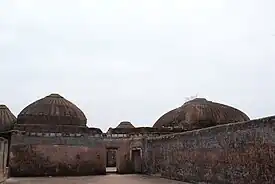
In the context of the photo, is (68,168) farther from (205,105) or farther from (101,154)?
(205,105)

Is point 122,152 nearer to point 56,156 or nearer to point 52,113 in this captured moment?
point 56,156

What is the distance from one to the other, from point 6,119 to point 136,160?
41.6 feet

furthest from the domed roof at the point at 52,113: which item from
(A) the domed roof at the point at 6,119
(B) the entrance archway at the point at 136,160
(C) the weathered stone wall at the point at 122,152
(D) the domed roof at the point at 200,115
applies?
(D) the domed roof at the point at 200,115

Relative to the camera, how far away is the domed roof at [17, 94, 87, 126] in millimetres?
25500

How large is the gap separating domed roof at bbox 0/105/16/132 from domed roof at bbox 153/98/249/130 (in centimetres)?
1193

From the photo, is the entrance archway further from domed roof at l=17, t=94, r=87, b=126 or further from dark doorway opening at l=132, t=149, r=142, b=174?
domed roof at l=17, t=94, r=87, b=126

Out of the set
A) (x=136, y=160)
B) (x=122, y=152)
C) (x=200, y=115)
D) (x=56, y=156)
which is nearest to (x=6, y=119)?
(x=56, y=156)

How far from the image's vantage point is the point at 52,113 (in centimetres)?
2594

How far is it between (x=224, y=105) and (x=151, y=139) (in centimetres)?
1162

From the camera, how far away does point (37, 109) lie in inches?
1029

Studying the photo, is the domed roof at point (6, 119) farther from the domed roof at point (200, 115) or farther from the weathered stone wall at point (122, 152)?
the domed roof at point (200, 115)

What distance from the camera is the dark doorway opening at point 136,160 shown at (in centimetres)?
2158

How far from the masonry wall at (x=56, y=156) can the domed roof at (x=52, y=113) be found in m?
5.63

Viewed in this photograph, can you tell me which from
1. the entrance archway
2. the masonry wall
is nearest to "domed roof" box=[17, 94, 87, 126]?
the masonry wall
